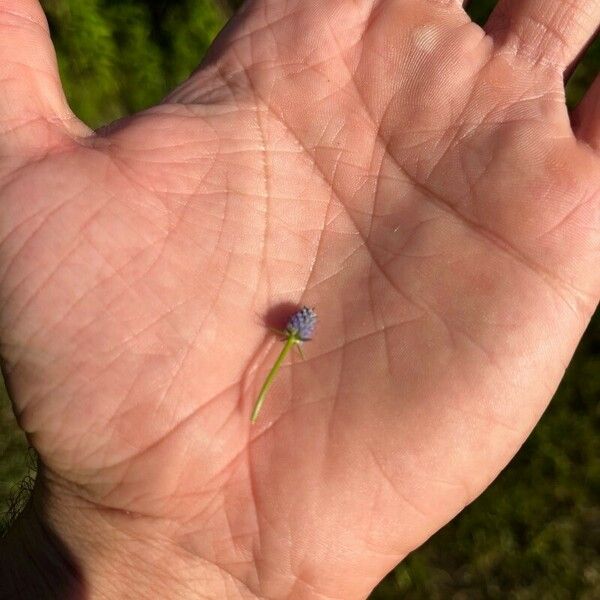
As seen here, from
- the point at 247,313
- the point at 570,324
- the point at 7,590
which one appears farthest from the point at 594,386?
the point at 7,590

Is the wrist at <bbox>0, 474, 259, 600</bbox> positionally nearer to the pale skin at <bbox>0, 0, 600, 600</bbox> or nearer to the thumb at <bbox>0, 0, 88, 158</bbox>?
the pale skin at <bbox>0, 0, 600, 600</bbox>

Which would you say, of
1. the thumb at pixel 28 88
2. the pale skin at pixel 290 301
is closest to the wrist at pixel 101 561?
the pale skin at pixel 290 301

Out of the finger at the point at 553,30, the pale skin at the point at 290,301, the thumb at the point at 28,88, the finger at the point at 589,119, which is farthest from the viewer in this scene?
the finger at the point at 553,30

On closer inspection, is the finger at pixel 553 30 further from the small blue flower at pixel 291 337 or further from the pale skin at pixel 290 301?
the small blue flower at pixel 291 337

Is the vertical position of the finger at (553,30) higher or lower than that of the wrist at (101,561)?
higher

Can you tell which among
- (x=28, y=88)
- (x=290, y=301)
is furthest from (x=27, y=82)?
(x=290, y=301)

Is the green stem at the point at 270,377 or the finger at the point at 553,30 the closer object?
the green stem at the point at 270,377

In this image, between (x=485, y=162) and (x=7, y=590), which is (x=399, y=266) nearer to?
(x=485, y=162)

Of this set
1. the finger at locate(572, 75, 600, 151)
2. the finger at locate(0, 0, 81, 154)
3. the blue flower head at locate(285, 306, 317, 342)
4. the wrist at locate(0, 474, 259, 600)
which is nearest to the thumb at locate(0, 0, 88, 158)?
the finger at locate(0, 0, 81, 154)
